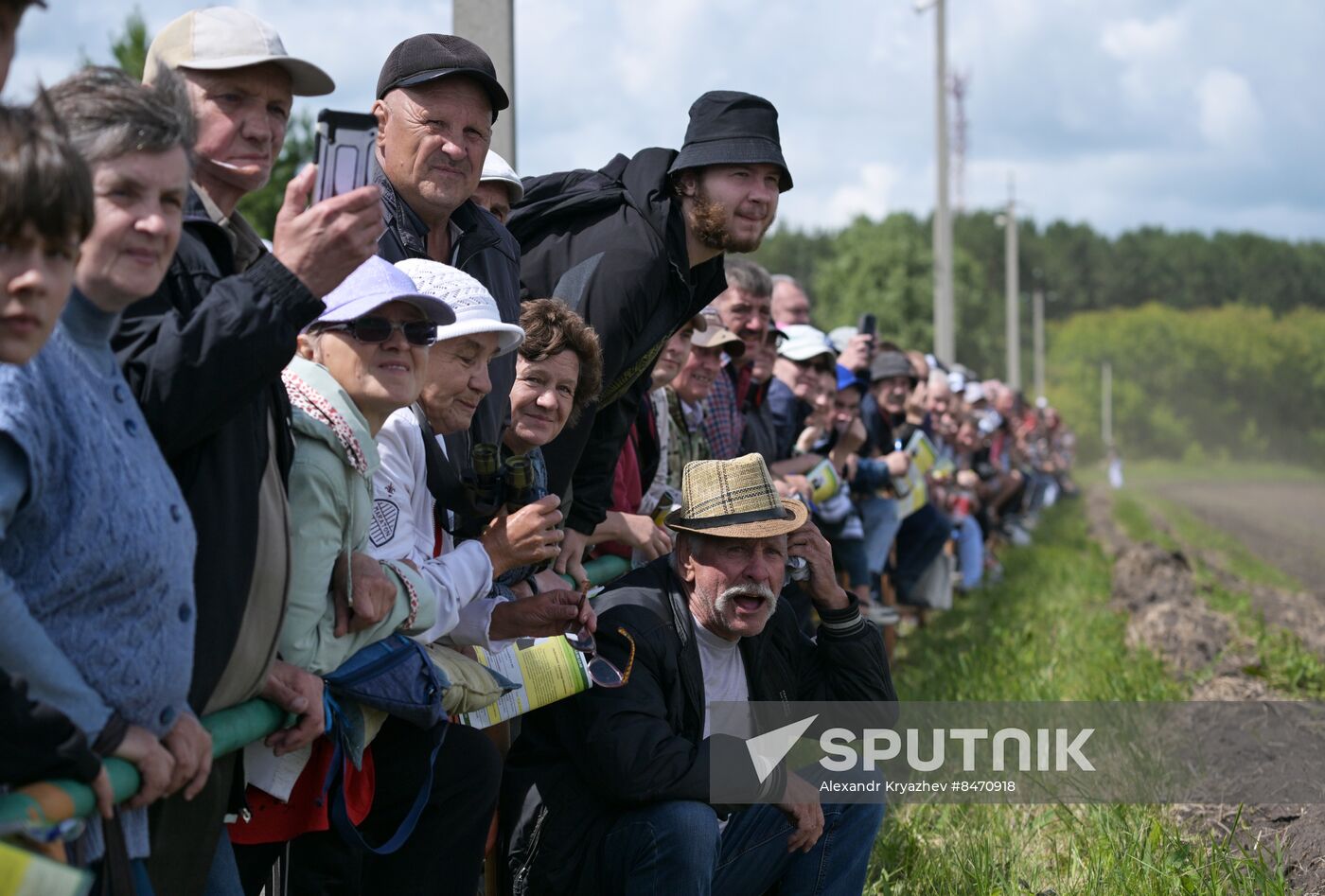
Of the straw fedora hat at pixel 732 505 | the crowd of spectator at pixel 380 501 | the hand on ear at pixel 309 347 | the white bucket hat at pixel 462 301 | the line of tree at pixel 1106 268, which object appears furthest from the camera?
the line of tree at pixel 1106 268

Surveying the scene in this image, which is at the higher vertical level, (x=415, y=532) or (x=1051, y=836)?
(x=415, y=532)

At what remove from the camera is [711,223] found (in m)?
5.17

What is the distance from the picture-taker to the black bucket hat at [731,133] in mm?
5152

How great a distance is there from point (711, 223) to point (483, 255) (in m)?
1.05

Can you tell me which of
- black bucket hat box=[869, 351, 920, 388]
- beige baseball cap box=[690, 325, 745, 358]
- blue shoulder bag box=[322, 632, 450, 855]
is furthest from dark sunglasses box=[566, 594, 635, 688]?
black bucket hat box=[869, 351, 920, 388]

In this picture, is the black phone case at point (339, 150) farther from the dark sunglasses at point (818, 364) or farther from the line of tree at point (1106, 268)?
the line of tree at point (1106, 268)

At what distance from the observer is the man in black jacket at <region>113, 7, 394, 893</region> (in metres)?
2.57

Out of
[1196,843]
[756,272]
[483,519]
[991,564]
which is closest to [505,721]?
[483,519]

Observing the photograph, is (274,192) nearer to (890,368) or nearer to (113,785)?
(890,368)

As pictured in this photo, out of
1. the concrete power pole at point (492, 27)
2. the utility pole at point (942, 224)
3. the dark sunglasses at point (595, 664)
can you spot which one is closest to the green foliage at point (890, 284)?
the utility pole at point (942, 224)

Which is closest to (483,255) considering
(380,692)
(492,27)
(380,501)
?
(380,501)

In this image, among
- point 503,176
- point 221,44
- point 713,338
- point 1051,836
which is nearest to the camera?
point 221,44

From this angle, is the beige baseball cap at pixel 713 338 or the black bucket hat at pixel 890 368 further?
the black bucket hat at pixel 890 368

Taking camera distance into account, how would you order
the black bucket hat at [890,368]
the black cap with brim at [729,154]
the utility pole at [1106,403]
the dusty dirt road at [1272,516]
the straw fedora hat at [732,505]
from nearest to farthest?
the straw fedora hat at [732,505], the black cap with brim at [729,154], the black bucket hat at [890,368], the dusty dirt road at [1272,516], the utility pole at [1106,403]
